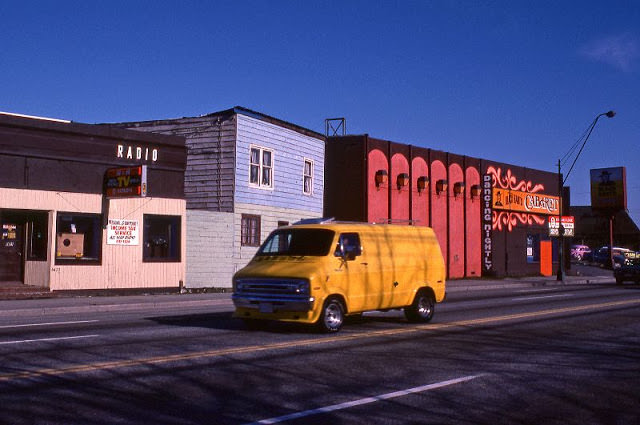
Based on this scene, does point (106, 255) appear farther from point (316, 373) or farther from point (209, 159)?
point (316, 373)

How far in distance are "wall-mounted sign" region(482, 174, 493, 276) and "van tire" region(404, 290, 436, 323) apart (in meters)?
29.1

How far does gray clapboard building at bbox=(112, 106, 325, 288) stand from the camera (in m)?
27.2

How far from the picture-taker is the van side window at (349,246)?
1343 cm

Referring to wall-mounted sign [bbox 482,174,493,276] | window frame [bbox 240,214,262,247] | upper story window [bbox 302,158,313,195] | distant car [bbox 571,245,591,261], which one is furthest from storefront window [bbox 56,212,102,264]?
distant car [bbox 571,245,591,261]

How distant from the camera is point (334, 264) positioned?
13.1 meters

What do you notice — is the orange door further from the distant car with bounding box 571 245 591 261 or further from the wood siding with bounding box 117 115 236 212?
the distant car with bounding box 571 245 591 261

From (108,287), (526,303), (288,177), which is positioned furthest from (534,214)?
(108,287)

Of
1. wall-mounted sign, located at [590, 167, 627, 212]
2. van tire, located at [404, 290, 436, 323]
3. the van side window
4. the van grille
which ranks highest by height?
wall-mounted sign, located at [590, 167, 627, 212]

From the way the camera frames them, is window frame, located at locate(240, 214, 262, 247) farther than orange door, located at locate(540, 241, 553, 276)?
No

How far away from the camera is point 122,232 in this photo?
79.6ft

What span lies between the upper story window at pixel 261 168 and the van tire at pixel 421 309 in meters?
14.7

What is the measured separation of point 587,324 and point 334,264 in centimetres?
639

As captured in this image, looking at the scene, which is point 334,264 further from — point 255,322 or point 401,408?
point 401,408

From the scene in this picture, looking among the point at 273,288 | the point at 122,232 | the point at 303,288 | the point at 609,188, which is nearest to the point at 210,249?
the point at 122,232
